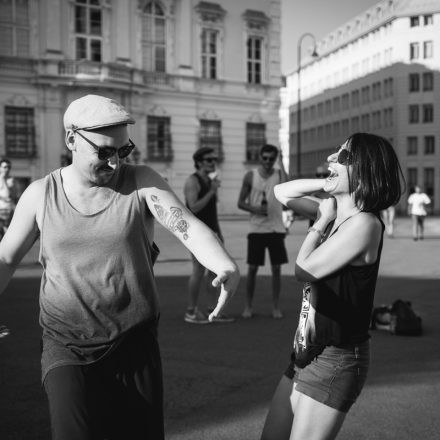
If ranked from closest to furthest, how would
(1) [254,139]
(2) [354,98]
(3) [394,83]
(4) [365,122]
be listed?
(1) [254,139]
(3) [394,83]
(4) [365,122]
(2) [354,98]

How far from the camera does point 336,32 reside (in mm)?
86875

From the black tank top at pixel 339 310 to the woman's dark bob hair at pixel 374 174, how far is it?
0.25 metres

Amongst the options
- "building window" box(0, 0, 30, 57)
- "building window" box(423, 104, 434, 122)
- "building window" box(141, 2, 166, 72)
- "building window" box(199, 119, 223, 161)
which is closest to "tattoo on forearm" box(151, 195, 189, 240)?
"building window" box(0, 0, 30, 57)

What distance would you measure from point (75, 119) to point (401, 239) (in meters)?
20.6

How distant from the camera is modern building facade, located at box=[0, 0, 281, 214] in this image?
3288 centimetres

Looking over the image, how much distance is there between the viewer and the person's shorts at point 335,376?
2.78 metres

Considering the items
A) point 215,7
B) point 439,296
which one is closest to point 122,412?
point 439,296

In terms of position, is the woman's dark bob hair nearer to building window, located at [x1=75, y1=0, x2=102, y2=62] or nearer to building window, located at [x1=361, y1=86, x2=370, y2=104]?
building window, located at [x1=75, y1=0, x2=102, y2=62]

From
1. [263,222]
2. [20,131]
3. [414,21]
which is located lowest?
[263,222]

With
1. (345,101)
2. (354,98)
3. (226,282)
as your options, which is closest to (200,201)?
(226,282)

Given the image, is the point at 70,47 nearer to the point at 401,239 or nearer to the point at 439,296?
the point at 401,239

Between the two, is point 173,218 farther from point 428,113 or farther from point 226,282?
point 428,113

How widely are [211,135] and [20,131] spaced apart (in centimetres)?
1049

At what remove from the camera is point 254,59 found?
39.8 metres
